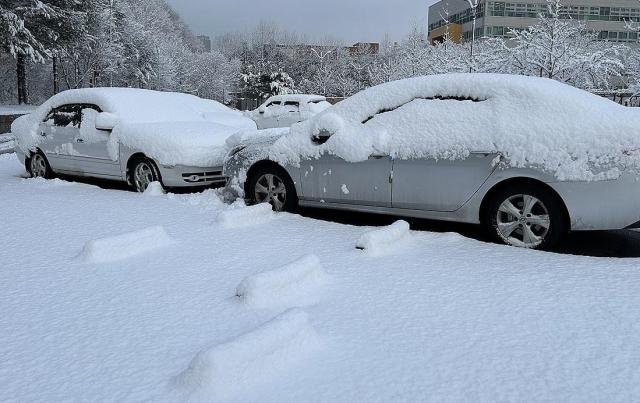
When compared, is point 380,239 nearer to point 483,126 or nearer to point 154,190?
point 483,126

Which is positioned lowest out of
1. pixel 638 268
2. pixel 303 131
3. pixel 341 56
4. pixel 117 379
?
pixel 117 379

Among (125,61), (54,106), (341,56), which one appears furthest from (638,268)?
(341,56)

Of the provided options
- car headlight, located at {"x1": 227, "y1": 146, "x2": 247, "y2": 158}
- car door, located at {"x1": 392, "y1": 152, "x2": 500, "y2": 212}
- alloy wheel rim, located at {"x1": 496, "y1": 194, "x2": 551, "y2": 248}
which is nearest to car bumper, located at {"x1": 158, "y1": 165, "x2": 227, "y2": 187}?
car headlight, located at {"x1": 227, "y1": 146, "x2": 247, "y2": 158}

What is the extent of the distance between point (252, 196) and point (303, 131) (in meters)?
1.07

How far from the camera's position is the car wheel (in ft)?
28.2

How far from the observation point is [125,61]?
47.9 m

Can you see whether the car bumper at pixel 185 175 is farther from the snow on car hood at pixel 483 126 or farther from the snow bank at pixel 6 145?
the snow bank at pixel 6 145

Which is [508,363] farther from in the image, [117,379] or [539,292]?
[117,379]

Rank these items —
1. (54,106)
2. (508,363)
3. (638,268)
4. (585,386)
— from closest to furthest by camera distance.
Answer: (585,386)
(508,363)
(638,268)
(54,106)

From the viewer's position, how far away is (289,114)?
55.0 ft

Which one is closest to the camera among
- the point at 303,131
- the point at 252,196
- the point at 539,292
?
the point at 539,292

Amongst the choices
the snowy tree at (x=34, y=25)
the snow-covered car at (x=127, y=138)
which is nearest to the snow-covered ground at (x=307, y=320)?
the snow-covered car at (x=127, y=138)

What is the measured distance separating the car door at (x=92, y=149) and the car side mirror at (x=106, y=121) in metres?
0.15

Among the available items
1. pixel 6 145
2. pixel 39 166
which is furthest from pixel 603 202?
pixel 6 145
